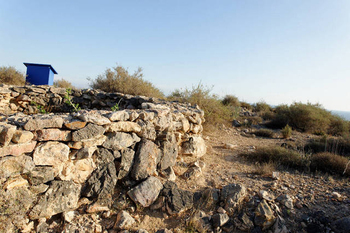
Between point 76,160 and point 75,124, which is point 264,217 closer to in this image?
point 76,160

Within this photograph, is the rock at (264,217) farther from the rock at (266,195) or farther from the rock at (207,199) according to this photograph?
the rock at (207,199)

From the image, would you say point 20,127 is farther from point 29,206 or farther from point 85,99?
point 85,99

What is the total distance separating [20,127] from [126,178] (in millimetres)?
1480

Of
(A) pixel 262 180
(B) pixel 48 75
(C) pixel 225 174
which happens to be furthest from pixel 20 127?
(B) pixel 48 75

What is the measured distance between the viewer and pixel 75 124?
261cm

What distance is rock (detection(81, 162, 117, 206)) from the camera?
8.70ft

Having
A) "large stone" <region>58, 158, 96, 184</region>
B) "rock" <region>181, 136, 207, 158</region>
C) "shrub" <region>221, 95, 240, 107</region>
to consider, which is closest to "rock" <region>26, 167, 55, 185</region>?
"large stone" <region>58, 158, 96, 184</region>

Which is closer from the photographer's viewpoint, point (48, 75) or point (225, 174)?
point (225, 174)

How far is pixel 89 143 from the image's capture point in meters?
2.69

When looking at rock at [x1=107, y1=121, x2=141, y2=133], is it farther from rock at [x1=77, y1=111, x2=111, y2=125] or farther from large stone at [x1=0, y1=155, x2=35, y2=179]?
large stone at [x1=0, y1=155, x2=35, y2=179]

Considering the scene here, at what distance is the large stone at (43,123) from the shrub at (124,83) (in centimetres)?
582

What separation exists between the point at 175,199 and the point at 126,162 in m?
0.89

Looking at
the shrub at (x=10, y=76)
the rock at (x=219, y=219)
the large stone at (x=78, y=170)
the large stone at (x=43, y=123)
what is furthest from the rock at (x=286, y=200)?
the shrub at (x=10, y=76)

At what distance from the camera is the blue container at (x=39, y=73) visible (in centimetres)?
727
